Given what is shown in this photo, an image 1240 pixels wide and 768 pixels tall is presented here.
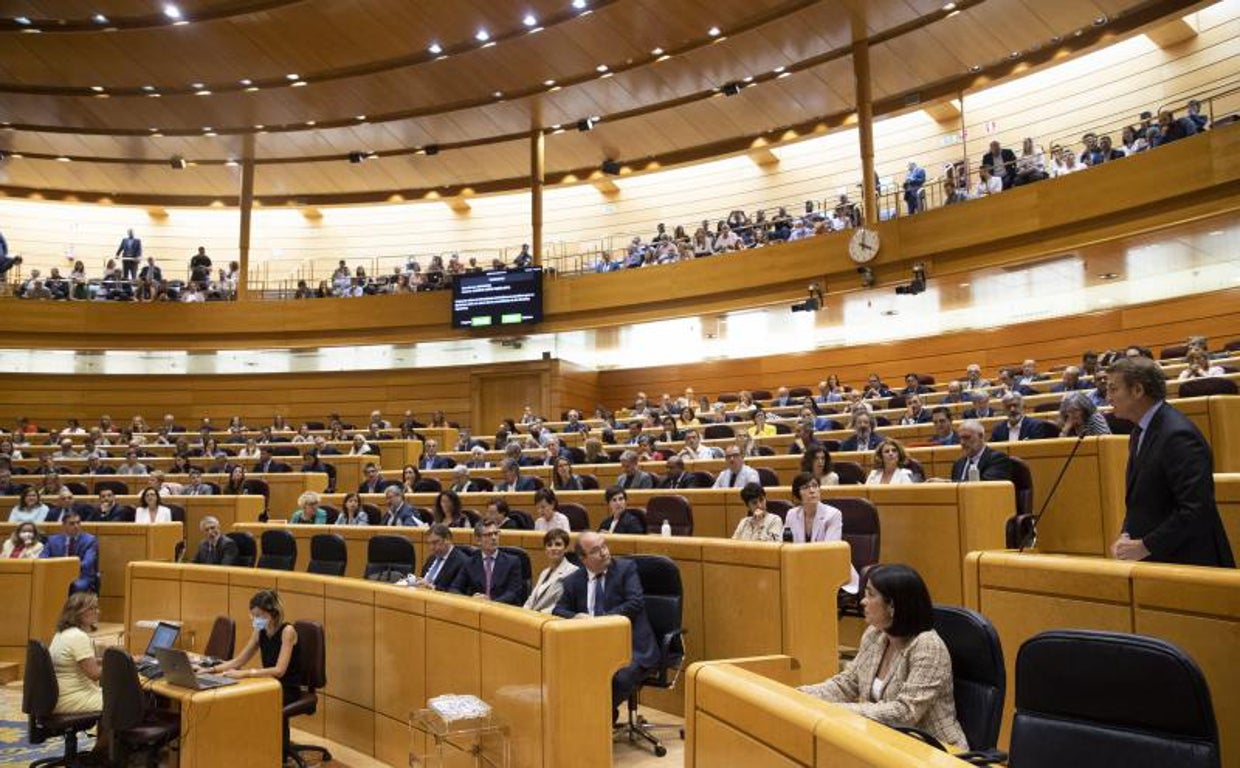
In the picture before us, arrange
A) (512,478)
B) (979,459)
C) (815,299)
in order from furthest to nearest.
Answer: (815,299), (512,478), (979,459)

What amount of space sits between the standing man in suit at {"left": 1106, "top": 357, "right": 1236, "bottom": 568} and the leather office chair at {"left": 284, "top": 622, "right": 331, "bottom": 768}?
404 centimetres

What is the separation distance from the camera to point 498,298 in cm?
1598

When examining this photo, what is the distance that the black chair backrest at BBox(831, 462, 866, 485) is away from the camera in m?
6.77

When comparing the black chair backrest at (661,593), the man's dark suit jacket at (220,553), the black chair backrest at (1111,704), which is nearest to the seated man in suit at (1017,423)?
the black chair backrest at (661,593)

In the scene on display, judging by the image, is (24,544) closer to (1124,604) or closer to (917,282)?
(1124,604)

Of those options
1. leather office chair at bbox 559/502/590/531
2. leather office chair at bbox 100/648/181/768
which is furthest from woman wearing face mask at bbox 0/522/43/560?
leather office chair at bbox 559/502/590/531

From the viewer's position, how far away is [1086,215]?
1072 centimetres

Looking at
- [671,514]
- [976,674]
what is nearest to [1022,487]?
[671,514]

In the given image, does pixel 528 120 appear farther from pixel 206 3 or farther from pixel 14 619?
pixel 14 619

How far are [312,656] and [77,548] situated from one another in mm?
4636

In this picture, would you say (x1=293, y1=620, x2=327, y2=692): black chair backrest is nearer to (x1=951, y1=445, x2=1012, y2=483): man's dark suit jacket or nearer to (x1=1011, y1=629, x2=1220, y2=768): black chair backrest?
(x1=951, y1=445, x2=1012, y2=483): man's dark suit jacket

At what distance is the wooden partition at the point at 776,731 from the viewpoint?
172 cm

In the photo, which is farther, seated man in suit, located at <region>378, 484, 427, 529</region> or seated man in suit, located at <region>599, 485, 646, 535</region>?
seated man in suit, located at <region>378, 484, 427, 529</region>

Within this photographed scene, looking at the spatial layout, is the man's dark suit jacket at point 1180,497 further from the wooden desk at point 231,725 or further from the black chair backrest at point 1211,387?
the black chair backrest at point 1211,387
